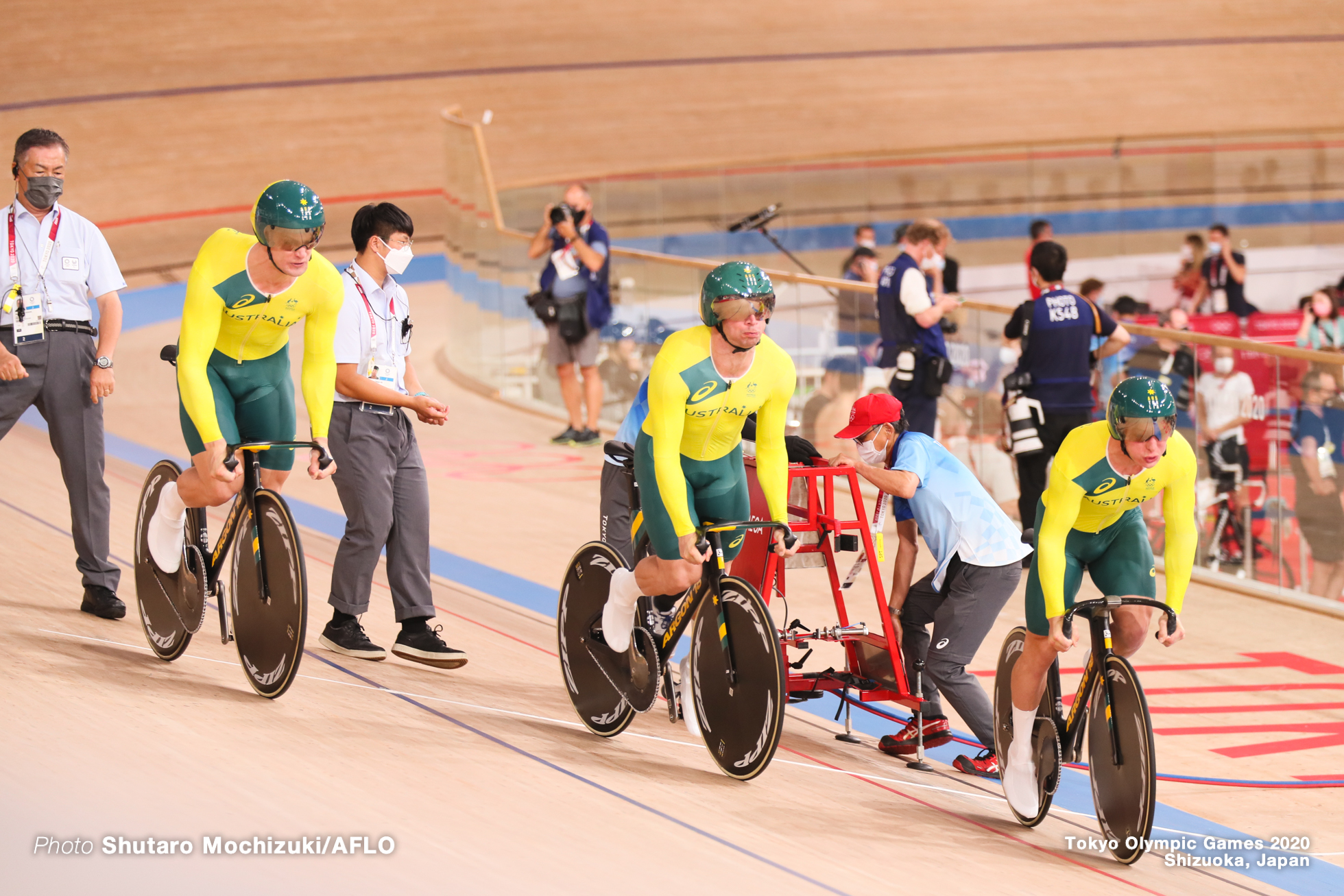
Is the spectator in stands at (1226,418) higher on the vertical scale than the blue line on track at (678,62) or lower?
lower

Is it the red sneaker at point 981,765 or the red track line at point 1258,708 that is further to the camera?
the red track line at point 1258,708

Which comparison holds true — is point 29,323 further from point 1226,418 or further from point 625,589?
point 1226,418

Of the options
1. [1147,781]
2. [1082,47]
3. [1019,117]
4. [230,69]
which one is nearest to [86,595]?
[1147,781]

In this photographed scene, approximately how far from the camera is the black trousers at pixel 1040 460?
20.2 feet

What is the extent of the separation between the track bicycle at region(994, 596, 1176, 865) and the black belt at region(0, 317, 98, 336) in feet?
9.54

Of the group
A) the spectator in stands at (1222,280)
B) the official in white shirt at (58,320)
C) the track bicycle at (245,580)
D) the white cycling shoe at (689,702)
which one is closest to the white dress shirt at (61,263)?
the official in white shirt at (58,320)

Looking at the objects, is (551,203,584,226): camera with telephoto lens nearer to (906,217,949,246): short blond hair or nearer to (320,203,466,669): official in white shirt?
(906,217,949,246): short blond hair

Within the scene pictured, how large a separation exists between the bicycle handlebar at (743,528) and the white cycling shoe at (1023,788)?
0.82 m

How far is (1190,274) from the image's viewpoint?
1280cm

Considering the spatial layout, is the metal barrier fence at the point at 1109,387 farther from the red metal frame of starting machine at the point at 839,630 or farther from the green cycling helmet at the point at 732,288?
the green cycling helmet at the point at 732,288

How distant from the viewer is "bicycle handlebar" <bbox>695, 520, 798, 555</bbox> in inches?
134

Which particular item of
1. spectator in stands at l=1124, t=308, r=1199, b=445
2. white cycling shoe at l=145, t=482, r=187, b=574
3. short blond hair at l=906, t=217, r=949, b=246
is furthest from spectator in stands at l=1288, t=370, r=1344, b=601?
white cycling shoe at l=145, t=482, r=187, b=574

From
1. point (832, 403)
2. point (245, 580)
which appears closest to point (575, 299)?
point (832, 403)

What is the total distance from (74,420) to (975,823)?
2904mm
